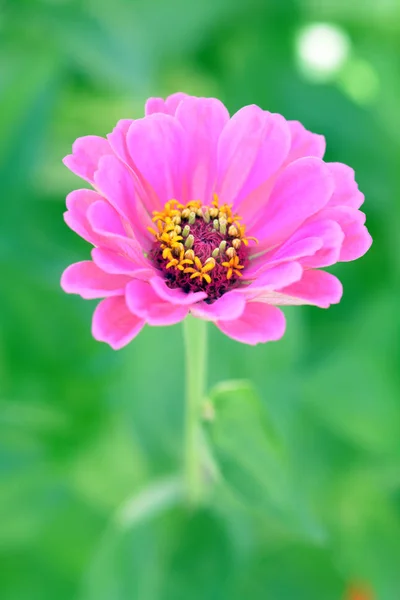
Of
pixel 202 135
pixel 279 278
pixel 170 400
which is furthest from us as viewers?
pixel 170 400

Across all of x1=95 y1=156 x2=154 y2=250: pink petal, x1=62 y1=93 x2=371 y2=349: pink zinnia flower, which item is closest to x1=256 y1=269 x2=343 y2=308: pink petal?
x1=62 y1=93 x2=371 y2=349: pink zinnia flower

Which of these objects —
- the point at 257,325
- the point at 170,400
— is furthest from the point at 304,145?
the point at 170,400

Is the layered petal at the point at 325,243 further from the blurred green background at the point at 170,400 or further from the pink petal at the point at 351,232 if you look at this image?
the blurred green background at the point at 170,400

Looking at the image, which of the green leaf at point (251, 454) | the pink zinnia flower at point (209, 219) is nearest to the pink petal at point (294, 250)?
the pink zinnia flower at point (209, 219)

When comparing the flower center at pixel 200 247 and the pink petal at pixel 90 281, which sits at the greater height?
the flower center at pixel 200 247

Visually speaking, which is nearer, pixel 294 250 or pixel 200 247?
pixel 294 250

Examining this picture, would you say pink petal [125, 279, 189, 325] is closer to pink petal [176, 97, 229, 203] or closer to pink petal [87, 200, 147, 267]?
pink petal [87, 200, 147, 267]

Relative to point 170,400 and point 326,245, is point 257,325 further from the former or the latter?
point 170,400

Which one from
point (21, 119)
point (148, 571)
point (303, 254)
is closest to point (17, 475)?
point (148, 571)
